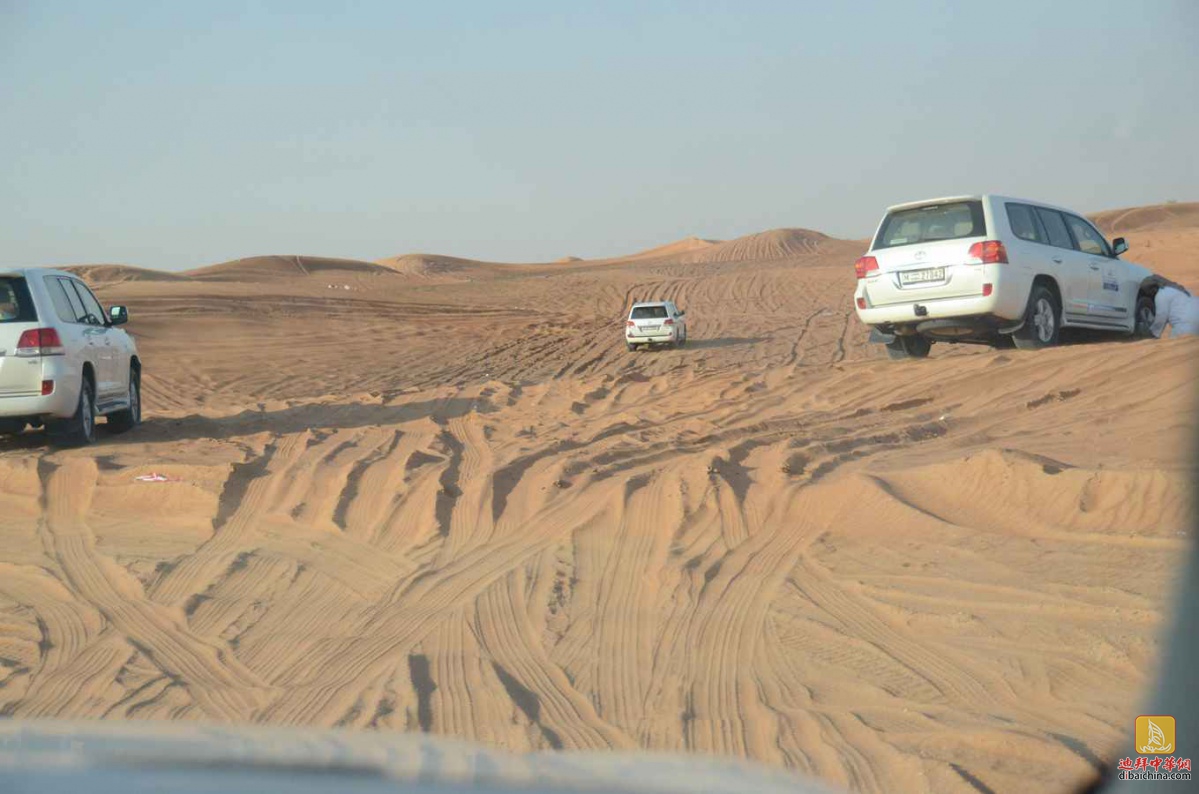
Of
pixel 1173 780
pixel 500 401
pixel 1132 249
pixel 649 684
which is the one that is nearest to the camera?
pixel 1173 780

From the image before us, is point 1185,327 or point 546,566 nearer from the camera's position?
point 546,566

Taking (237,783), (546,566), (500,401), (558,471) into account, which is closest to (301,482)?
(558,471)

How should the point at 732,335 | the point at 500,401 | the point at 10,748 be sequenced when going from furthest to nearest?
the point at 732,335 → the point at 500,401 → the point at 10,748

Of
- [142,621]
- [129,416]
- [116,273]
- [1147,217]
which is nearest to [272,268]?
[116,273]

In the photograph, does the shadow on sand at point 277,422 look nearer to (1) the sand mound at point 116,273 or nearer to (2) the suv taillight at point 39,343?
(2) the suv taillight at point 39,343

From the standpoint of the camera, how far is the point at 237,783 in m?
2.76

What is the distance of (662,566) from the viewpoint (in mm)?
6930

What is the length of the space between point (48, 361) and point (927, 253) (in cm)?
903

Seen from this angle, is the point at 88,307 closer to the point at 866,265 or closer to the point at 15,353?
the point at 15,353

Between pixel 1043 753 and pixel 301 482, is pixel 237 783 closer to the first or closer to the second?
pixel 1043 753

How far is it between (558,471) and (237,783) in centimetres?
633

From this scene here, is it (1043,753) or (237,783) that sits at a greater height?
(237,783)

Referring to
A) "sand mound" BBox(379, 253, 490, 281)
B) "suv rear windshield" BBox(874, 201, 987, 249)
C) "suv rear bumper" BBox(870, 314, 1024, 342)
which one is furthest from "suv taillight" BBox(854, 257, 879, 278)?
"sand mound" BBox(379, 253, 490, 281)

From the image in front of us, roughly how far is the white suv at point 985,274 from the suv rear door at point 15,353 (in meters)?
8.73
